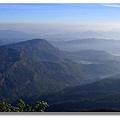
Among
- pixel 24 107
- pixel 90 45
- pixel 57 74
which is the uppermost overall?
pixel 90 45

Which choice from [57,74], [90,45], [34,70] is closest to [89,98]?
[57,74]

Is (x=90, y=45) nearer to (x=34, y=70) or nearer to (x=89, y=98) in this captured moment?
(x=89, y=98)

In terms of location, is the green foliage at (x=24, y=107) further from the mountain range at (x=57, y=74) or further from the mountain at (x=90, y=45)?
the mountain at (x=90, y=45)

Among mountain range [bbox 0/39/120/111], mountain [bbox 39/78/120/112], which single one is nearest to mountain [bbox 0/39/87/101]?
mountain range [bbox 0/39/120/111]

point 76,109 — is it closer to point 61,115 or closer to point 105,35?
point 61,115

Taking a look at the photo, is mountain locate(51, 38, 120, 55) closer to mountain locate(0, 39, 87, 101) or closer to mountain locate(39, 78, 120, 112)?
mountain locate(0, 39, 87, 101)

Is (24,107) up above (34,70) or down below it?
below
